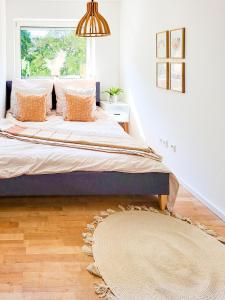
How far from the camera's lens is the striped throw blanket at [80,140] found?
3.96m

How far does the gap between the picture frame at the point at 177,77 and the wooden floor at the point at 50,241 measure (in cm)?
106

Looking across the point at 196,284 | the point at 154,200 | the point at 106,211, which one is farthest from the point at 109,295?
the point at 154,200

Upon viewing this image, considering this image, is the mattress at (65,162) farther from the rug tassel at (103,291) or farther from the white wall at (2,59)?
the white wall at (2,59)

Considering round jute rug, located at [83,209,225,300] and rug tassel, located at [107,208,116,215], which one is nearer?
round jute rug, located at [83,209,225,300]

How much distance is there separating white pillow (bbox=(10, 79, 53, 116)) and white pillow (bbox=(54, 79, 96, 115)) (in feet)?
0.37

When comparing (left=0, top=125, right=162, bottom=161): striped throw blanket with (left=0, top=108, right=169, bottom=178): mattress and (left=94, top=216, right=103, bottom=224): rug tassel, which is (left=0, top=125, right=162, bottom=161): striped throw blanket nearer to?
(left=0, top=108, right=169, bottom=178): mattress

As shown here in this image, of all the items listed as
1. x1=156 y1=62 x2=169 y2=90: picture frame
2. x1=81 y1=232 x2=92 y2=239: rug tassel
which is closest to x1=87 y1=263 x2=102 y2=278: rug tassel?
x1=81 y1=232 x2=92 y2=239: rug tassel

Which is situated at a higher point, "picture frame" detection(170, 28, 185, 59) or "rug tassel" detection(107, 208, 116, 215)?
"picture frame" detection(170, 28, 185, 59)

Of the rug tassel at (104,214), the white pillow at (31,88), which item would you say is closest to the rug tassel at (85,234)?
the rug tassel at (104,214)

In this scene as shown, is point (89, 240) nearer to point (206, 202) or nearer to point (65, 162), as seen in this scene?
point (65, 162)

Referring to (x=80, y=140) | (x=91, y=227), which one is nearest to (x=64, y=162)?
(x=80, y=140)

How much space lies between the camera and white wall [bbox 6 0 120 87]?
650 centimetres

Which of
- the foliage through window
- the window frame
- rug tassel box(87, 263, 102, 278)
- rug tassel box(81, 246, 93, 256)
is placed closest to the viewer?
rug tassel box(87, 263, 102, 278)

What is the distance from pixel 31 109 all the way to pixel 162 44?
186 cm
